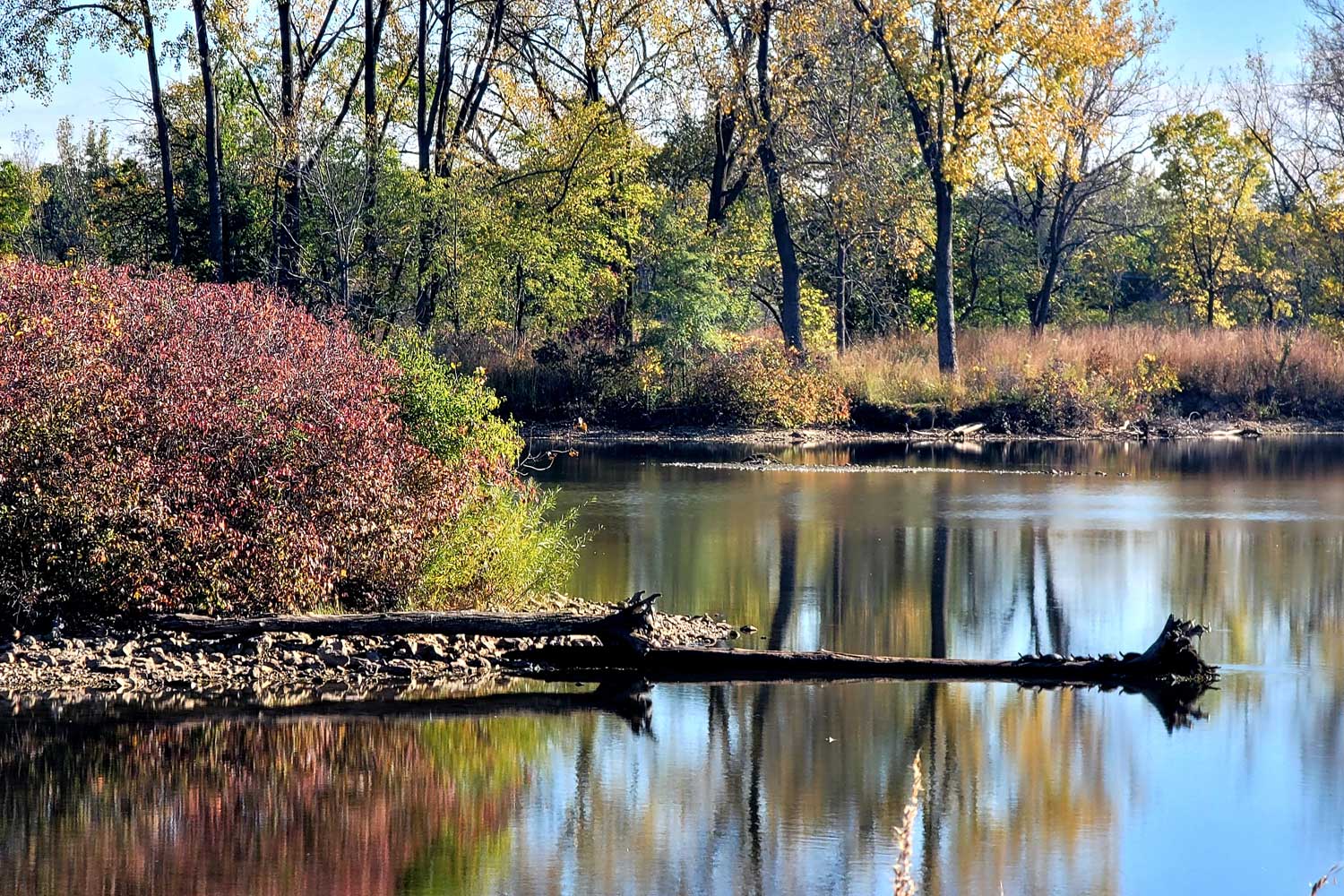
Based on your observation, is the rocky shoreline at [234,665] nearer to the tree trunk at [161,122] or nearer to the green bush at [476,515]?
the green bush at [476,515]

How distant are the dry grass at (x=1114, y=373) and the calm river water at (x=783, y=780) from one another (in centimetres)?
2234

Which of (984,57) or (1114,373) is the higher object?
(984,57)

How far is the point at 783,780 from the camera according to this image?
10.5 m

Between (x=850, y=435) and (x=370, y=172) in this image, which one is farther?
(x=850, y=435)

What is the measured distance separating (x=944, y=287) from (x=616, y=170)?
8.76 meters

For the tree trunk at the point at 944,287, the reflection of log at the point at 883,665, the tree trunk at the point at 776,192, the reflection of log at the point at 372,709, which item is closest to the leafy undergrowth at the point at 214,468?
the reflection of log at the point at 372,709

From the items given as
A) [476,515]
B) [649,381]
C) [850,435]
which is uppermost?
[649,381]

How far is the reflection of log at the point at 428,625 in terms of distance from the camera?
42.2 ft

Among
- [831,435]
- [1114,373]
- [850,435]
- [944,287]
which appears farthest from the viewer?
[944,287]

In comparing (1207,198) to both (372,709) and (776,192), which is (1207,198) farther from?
(372,709)

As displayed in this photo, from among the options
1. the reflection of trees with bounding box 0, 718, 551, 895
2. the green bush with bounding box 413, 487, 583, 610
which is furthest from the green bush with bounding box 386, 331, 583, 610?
the reflection of trees with bounding box 0, 718, 551, 895

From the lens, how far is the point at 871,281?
49562 millimetres

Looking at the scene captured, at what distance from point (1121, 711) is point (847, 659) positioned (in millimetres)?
2112

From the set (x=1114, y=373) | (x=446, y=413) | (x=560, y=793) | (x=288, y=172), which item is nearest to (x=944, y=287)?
(x=1114, y=373)
